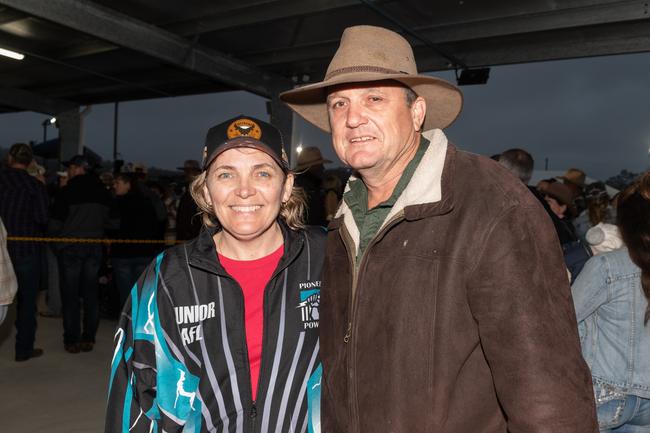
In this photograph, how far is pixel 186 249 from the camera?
2.02m

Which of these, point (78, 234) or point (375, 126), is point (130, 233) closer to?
point (78, 234)

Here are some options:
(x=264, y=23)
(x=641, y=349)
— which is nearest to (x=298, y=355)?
(x=641, y=349)

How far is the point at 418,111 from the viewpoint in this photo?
6.30 feet

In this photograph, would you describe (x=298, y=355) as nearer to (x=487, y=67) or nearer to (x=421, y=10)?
(x=421, y=10)

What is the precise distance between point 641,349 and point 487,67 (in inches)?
344

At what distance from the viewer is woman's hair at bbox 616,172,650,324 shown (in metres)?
2.22

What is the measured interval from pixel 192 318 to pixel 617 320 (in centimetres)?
188

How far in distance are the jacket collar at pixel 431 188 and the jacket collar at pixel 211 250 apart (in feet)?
1.87

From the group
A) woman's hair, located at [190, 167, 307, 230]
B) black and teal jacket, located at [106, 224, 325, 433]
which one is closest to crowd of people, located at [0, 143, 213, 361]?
woman's hair, located at [190, 167, 307, 230]

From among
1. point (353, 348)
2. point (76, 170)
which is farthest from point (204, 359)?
point (76, 170)

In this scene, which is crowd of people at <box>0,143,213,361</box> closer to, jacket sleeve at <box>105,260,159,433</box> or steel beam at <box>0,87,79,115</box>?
jacket sleeve at <box>105,260,159,433</box>

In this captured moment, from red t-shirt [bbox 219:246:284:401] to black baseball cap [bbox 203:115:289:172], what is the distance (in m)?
0.42

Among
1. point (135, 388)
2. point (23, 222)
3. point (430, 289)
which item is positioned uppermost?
point (430, 289)

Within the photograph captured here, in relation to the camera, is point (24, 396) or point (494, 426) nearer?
point (494, 426)
